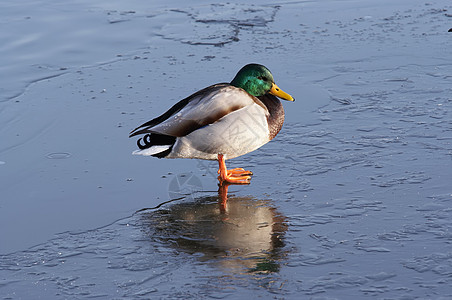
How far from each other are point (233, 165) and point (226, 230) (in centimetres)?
121

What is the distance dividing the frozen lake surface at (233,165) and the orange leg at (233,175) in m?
0.08

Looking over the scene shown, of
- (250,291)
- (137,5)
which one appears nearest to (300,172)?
(250,291)

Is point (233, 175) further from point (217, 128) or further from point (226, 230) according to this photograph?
point (226, 230)

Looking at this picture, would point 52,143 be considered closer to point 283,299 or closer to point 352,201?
point 352,201

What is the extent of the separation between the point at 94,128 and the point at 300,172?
6.33ft

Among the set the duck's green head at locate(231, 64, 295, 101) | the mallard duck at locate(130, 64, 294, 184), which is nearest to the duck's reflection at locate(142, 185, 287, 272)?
the mallard duck at locate(130, 64, 294, 184)

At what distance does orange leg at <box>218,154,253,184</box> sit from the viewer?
15.6 ft

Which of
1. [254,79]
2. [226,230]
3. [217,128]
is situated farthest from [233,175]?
[226,230]

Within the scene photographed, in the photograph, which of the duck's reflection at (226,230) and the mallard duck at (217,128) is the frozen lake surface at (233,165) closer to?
the duck's reflection at (226,230)

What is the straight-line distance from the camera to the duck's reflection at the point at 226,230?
3613 millimetres

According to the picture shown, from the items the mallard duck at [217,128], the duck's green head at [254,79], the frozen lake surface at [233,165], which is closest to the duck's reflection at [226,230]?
the frozen lake surface at [233,165]

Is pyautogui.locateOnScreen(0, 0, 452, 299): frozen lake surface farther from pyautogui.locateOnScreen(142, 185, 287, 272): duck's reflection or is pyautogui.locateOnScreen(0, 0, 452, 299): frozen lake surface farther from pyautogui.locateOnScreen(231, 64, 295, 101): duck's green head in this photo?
pyautogui.locateOnScreen(231, 64, 295, 101): duck's green head

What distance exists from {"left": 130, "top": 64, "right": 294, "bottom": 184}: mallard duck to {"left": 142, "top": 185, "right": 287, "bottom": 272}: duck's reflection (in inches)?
14.1

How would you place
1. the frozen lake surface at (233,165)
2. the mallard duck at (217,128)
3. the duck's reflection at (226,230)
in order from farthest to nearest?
the mallard duck at (217,128) → the duck's reflection at (226,230) → the frozen lake surface at (233,165)
